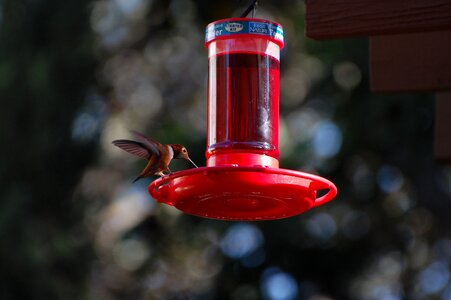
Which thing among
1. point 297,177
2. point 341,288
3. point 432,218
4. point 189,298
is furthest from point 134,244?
point 297,177

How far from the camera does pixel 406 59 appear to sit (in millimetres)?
3992

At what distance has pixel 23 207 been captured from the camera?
9398 millimetres

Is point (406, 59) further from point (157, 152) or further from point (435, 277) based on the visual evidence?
point (435, 277)

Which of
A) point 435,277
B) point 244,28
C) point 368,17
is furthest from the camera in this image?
point 435,277

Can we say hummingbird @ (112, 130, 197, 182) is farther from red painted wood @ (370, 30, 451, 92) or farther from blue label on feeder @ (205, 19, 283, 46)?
red painted wood @ (370, 30, 451, 92)

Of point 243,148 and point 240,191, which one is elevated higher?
point 243,148

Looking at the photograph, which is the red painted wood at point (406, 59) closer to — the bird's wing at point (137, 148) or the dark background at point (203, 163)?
the bird's wing at point (137, 148)

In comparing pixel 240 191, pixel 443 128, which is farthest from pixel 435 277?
pixel 240 191

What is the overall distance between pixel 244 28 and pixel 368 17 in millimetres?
785

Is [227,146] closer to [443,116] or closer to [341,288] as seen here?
[443,116]

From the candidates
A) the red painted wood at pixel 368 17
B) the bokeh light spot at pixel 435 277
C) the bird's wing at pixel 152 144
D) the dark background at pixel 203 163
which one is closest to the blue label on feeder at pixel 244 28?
the bird's wing at pixel 152 144

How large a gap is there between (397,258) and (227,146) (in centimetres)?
633

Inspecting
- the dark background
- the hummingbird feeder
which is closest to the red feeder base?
the hummingbird feeder

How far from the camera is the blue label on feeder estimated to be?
139 inches
